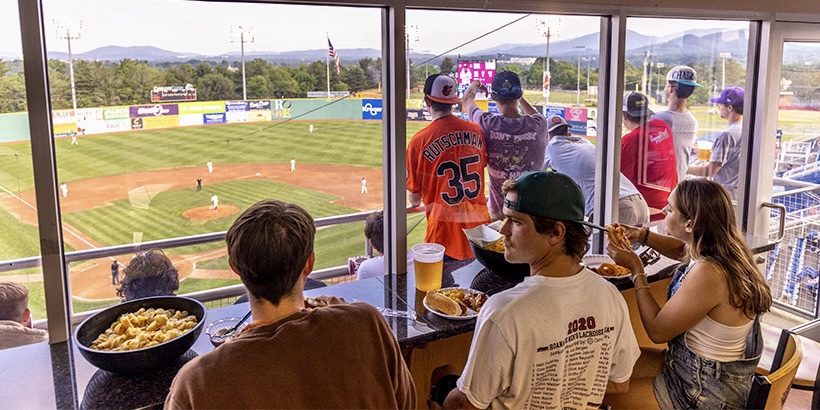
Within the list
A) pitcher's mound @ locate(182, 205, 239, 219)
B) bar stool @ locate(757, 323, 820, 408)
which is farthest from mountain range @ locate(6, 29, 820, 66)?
bar stool @ locate(757, 323, 820, 408)

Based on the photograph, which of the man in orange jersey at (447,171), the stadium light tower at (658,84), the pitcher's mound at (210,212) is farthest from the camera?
the stadium light tower at (658,84)

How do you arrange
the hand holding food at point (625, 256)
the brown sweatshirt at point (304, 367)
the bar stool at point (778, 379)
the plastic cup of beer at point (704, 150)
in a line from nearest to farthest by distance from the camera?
the brown sweatshirt at point (304, 367) → the bar stool at point (778, 379) → the hand holding food at point (625, 256) → the plastic cup of beer at point (704, 150)

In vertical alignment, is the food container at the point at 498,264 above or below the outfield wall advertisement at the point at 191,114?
below

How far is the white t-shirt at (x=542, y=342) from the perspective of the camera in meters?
1.45

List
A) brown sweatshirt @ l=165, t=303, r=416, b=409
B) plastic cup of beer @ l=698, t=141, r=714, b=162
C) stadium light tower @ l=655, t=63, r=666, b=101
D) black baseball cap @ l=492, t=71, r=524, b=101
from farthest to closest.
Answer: plastic cup of beer @ l=698, t=141, r=714, b=162
stadium light tower @ l=655, t=63, r=666, b=101
black baseball cap @ l=492, t=71, r=524, b=101
brown sweatshirt @ l=165, t=303, r=416, b=409

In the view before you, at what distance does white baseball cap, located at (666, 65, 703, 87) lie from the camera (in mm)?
3178

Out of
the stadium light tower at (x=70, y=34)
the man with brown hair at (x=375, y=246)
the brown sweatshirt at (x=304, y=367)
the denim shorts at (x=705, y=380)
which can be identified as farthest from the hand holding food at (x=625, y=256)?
the stadium light tower at (x=70, y=34)

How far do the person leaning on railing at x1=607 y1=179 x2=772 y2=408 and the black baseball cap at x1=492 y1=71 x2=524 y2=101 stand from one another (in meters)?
1.06

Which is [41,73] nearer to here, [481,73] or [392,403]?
[392,403]

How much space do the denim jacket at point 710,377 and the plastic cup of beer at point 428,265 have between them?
81 centimetres

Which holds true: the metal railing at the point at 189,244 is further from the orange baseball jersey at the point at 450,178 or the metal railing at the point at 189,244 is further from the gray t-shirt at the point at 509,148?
the gray t-shirt at the point at 509,148

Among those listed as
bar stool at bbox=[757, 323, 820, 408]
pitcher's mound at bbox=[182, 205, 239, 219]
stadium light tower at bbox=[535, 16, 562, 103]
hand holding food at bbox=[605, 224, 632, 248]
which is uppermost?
stadium light tower at bbox=[535, 16, 562, 103]

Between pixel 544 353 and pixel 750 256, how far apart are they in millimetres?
819

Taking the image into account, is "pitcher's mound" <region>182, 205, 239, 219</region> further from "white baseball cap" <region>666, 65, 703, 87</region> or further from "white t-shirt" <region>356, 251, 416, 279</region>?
"white baseball cap" <region>666, 65, 703, 87</region>
